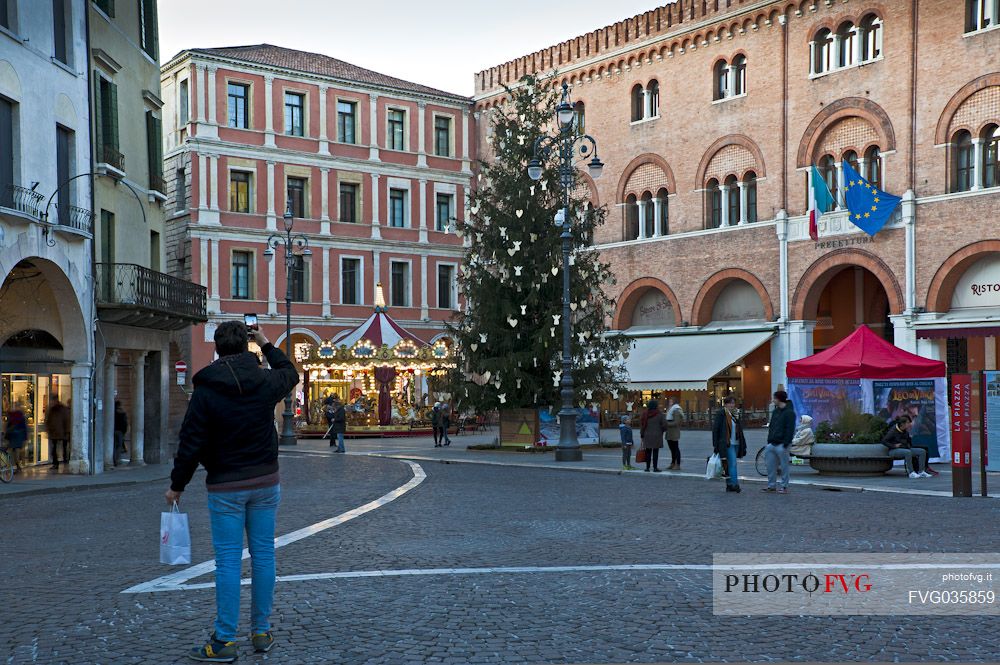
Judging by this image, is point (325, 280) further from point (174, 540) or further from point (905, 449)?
point (174, 540)

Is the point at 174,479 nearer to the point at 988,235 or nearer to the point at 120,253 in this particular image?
the point at 120,253

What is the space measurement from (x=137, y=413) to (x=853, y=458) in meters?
15.8

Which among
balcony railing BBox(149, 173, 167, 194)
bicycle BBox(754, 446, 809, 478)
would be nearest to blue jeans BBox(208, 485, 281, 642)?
bicycle BBox(754, 446, 809, 478)

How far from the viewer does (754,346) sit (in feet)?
132

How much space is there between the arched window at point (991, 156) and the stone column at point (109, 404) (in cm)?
2608

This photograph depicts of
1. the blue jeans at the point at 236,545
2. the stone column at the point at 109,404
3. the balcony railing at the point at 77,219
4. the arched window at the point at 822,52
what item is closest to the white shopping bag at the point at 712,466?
the balcony railing at the point at 77,219

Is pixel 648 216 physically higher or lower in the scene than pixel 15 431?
higher

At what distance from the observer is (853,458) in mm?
19953

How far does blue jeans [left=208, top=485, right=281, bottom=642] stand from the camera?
6238 millimetres

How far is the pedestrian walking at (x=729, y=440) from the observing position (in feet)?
55.9

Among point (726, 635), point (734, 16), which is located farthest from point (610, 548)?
point (734, 16)

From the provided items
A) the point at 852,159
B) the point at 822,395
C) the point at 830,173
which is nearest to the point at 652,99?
the point at 830,173

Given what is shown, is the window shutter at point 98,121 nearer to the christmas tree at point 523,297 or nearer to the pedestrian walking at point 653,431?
the christmas tree at point 523,297

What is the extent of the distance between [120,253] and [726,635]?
21503 millimetres
